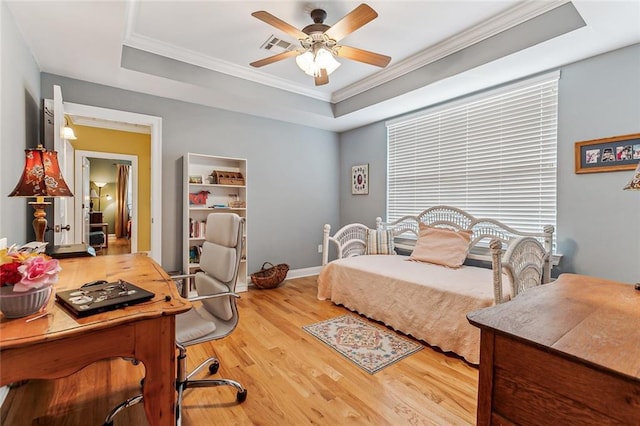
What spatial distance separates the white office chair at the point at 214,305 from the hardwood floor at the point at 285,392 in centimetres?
14

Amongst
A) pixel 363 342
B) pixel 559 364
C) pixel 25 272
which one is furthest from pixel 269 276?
pixel 559 364

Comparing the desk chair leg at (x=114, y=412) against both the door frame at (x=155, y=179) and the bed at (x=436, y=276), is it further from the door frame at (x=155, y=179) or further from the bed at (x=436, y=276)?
the door frame at (x=155, y=179)

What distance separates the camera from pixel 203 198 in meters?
3.81

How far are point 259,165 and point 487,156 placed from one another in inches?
113

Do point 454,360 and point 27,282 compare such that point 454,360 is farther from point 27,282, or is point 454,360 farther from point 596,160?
point 27,282

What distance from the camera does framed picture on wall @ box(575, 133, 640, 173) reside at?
227 centimetres

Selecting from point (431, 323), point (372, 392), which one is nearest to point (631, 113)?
point (431, 323)

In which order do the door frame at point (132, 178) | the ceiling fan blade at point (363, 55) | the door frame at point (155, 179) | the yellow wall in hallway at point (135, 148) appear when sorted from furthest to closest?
the yellow wall in hallway at point (135, 148) → the door frame at point (132, 178) → the door frame at point (155, 179) → the ceiling fan blade at point (363, 55)

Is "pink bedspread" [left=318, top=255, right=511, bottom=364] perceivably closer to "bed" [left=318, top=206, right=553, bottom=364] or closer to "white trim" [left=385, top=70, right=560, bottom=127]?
"bed" [left=318, top=206, right=553, bottom=364]

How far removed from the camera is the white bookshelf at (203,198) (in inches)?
141

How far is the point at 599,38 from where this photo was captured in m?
2.20

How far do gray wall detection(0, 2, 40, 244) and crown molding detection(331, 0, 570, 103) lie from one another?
3093mm

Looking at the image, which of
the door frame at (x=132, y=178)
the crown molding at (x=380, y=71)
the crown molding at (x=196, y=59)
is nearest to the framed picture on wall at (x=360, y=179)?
the crown molding at (x=380, y=71)

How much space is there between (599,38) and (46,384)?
4.46 m
